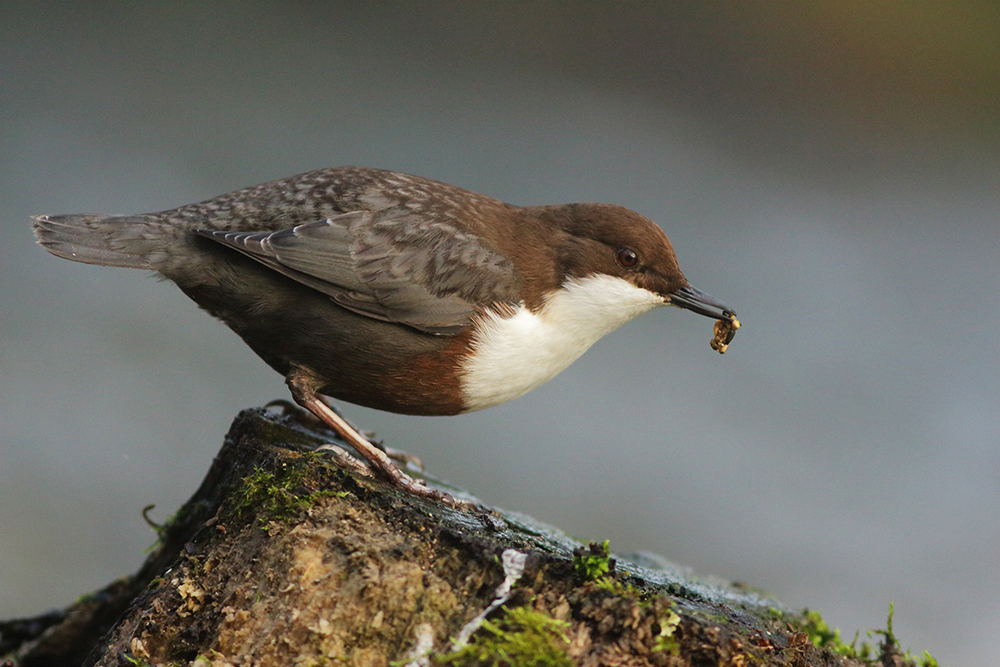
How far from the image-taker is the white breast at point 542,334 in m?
2.88

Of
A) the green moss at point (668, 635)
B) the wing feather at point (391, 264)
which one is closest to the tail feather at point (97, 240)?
the wing feather at point (391, 264)

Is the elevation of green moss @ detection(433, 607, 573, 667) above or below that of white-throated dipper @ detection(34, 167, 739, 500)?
below

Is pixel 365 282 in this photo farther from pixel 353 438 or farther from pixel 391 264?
pixel 353 438

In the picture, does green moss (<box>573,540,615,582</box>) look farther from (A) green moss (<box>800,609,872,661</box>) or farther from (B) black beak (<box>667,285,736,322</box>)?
(B) black beak (<box>667,285,736,322</box>)

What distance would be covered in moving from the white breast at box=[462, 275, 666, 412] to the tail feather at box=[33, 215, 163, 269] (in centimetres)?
116

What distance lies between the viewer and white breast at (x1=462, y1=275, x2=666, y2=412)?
113 inches

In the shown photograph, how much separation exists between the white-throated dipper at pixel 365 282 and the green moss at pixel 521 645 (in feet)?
3.00

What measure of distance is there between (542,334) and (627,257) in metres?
0.45

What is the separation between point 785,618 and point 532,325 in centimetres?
135

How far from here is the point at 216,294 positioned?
2.80 m

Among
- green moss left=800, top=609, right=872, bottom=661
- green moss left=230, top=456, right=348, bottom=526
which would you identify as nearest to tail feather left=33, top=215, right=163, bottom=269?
green moss left=230, top=456, right=348, bottom=526

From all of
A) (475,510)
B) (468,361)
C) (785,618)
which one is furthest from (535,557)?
(785,618)

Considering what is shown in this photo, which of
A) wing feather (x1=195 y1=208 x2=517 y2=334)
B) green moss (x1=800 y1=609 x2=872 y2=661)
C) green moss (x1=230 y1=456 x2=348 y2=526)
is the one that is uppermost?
wing feather (x1=195 y1=208 x2=517 y2=334)

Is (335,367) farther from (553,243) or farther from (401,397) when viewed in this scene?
(553,243)
